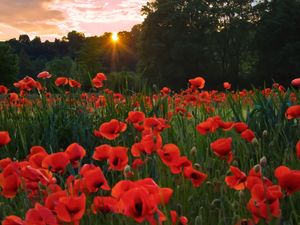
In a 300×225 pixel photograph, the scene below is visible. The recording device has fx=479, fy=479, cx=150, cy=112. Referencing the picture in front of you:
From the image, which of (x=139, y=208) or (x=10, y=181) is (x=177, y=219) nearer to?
(x=139, y=208)

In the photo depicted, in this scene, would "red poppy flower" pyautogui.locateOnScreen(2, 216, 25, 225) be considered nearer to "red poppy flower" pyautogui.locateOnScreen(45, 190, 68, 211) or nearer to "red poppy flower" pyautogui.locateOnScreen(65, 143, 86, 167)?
"red poppy flower" pyautogui.locateOnScreen(45, 190, 68, 211)

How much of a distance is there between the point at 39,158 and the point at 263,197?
3.33 feet

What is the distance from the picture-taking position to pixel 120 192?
1533 millimetres

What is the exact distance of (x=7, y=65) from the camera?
5047 centimetres

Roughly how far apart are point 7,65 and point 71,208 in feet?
169

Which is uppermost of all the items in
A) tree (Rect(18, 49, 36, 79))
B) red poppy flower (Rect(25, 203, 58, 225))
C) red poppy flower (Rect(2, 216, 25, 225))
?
red poppy flower (Rect(25, 203, 58, 225))

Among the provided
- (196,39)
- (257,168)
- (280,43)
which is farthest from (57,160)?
(196,39)

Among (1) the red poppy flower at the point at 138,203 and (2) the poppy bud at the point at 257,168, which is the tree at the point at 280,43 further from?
(1) the red poppy flower at the point at 138,203

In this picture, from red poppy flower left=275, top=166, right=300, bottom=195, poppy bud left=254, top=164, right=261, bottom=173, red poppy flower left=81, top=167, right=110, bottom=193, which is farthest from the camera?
poppy bud left=254, top=164, right=261, bottom=173

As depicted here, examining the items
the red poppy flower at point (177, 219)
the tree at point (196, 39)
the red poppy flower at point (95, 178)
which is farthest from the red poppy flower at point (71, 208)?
the tree at point (196, 39)

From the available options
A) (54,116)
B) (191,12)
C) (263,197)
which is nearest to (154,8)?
(191,12)

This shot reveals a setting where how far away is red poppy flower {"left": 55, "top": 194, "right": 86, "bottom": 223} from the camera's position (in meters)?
1.52

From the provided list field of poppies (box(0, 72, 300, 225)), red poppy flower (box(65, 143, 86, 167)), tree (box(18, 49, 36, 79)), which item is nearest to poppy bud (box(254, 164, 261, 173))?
field of poppies (box(0, 72, 300, 225))

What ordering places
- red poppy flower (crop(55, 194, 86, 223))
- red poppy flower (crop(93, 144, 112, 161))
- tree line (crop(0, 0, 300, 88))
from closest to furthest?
red poppy flower (crop(55, 194, 86, 223)) < red poppy flower (crop(93, 144, 112, 161)) < tree line (crop(0, 0, 300, 88))
